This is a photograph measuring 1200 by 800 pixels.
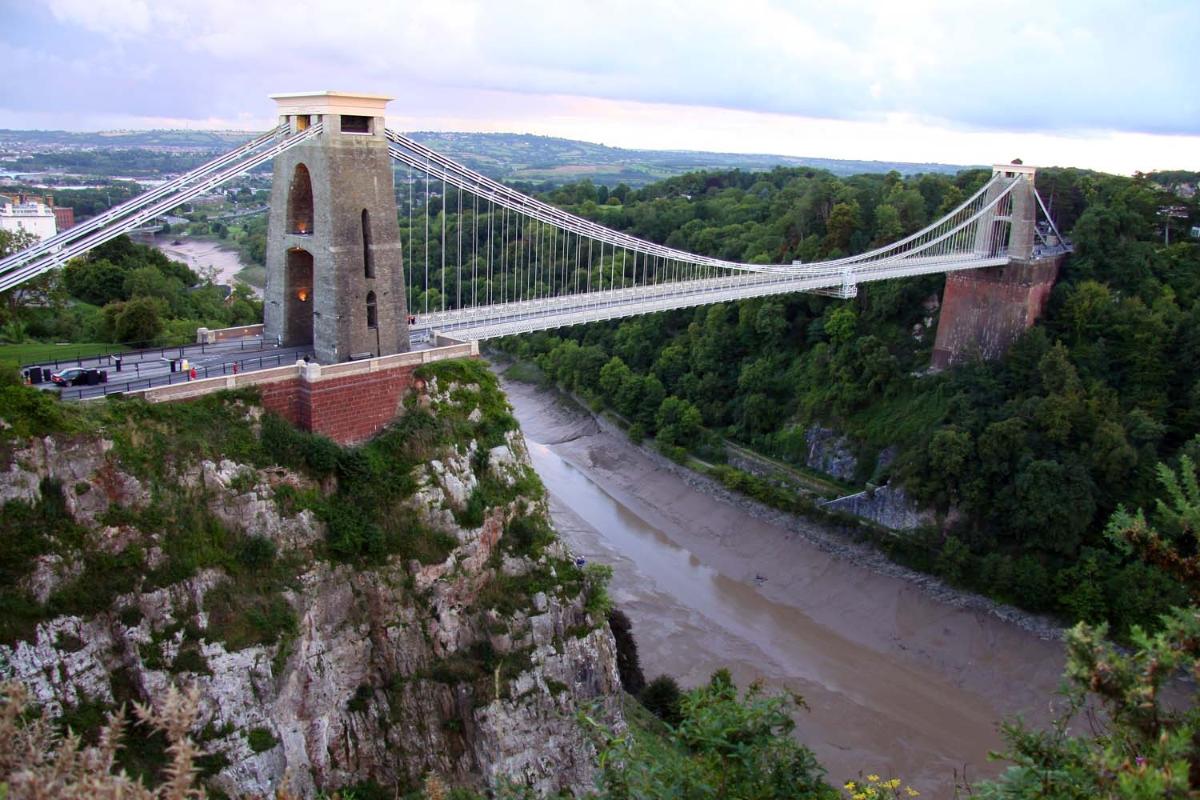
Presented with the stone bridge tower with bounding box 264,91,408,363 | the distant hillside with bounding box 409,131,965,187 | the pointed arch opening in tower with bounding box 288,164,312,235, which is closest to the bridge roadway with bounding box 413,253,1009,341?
the stone bridge tower with bounding box 264,91,408,363

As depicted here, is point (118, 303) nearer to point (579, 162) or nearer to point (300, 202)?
point (300, 202)

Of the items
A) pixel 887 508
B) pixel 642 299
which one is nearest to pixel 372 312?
pixel 642 299

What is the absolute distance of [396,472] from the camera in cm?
1650

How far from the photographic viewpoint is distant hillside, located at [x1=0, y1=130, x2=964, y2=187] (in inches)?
4194

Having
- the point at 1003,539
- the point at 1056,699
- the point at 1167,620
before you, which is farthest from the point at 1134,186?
the point at 1167,620

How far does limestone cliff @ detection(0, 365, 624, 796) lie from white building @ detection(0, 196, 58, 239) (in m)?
34.4

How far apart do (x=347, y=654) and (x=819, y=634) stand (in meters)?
12.9

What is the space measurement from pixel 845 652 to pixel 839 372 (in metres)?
11.7

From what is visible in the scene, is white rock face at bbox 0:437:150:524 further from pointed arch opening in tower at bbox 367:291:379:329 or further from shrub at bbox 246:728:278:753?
pointed arch opening in tower at bbox 367:291:379:329

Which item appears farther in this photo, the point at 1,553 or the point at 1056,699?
the point at 1056,699

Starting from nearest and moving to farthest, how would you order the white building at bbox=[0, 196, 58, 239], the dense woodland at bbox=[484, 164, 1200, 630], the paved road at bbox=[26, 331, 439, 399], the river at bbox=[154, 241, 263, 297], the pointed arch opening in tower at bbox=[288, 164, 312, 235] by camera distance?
1. the paved road at bbox=[26, 331, 439, 399]
2. the pointed arch opening in tower at bbox=[288, 164, 312, 235]
3. the dense woodland at bbox=[484, 164, 1200, 630]
4. the white building at bbox=[0, 196, 58, 239]
5. the river at bbox=[154, 241, 263, 297]

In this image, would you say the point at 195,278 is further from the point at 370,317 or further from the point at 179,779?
the point at 179,779

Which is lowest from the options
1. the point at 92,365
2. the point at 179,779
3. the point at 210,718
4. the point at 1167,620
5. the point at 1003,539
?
the point at 1003,539

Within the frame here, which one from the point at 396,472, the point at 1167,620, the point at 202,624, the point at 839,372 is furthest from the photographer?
Result: the point at 839,372
